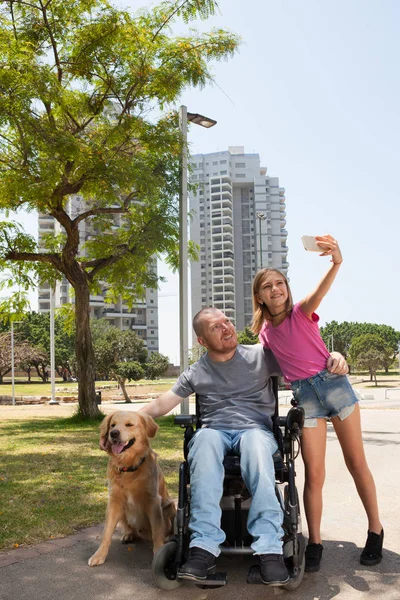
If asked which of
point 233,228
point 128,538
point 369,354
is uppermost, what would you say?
point 233,228

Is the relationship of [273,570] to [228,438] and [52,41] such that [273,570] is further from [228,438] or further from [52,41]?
[52,41]

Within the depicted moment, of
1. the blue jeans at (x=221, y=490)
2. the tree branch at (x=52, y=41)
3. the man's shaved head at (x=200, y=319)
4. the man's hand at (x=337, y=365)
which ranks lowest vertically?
the blue jeans at (x=221, y=490)

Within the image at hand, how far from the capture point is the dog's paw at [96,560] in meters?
3.88

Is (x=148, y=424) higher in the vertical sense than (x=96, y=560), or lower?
higher

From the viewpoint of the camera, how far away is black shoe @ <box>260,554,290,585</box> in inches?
119

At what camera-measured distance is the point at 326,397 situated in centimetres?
390

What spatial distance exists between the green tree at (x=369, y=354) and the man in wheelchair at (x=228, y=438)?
60931 mm

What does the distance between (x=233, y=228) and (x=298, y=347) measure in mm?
133549

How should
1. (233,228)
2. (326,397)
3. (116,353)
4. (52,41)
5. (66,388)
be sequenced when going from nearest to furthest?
(326,397), (52,41), (116,353), (66,388), (233,228)

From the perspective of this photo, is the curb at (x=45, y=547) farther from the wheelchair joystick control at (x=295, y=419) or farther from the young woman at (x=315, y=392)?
the wheelchair joystick control at (x=295, y=419)

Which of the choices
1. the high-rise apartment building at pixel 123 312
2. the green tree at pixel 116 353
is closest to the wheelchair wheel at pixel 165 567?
the green tree at pixel 116 353

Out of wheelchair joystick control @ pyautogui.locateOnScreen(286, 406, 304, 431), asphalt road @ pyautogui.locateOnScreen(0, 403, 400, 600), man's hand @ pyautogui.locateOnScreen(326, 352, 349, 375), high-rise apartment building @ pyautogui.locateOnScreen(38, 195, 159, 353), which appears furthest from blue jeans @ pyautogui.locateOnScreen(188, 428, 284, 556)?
high-rise apartment building @ pyautogui.locateOnScreen(38, 195, 159, 353)

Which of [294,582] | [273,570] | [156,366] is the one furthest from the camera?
[156,366]

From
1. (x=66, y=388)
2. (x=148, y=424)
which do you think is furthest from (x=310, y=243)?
(x=66, y=388)
